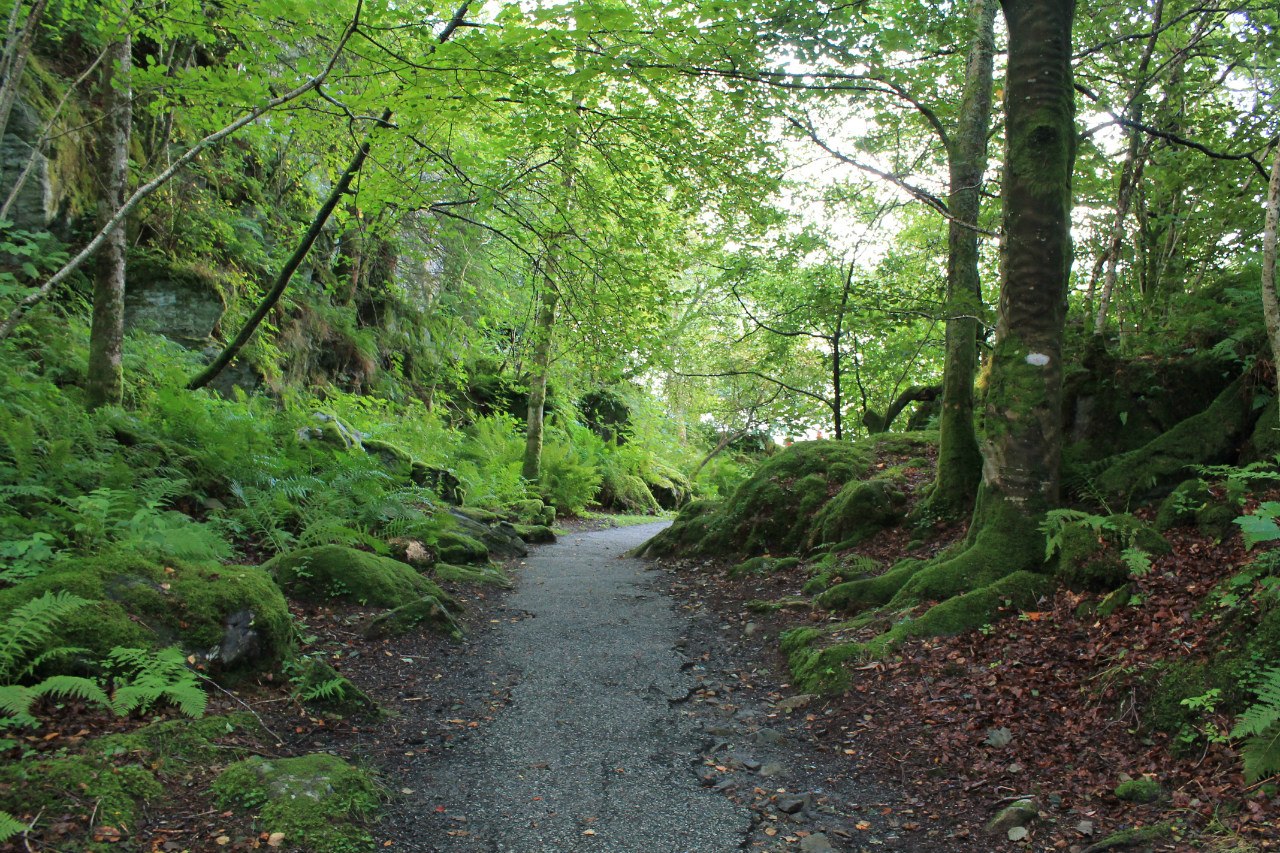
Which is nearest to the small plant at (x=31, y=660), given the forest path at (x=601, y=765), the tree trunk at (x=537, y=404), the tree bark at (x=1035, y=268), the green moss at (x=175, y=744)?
the green moss at (x=175, y=744)

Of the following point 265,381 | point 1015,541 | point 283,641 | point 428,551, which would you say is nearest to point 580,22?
point 283,641

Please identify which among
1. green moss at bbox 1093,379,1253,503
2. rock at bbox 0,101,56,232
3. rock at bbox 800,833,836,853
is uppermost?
rock at bbox 0,101,56,232

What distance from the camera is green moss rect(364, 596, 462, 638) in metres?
5.93

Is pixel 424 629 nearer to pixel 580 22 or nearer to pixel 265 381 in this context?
pixel 580 22

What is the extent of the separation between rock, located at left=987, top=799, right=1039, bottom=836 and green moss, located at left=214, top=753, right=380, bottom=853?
117 inches

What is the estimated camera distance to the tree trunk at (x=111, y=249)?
676cm

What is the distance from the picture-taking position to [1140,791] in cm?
325

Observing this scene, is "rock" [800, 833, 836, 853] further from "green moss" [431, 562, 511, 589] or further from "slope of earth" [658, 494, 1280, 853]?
"green moss" [431, 562, 511, 589]

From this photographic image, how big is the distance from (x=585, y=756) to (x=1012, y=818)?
91.4 inches

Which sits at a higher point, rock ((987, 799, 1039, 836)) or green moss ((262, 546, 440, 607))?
green moss ((262, 546, 440, 607))

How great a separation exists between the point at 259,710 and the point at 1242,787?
500cm

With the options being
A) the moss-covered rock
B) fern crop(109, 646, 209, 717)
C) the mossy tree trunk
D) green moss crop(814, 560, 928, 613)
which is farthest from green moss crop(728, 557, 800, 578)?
fern crop(109, 646, 209, 717)

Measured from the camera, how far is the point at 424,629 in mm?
6238

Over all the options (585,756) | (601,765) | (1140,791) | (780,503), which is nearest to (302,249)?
(585,756)
